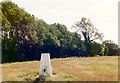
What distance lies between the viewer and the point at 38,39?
4512 cm

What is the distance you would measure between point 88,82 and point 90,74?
2.41 m

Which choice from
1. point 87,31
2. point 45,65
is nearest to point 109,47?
point 87,31

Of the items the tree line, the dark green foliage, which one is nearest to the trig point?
the tree line

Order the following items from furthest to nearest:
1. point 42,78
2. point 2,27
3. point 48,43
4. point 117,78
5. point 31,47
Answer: point 48,43
point 31,47
point 2,27
point 117,78
point 42,78

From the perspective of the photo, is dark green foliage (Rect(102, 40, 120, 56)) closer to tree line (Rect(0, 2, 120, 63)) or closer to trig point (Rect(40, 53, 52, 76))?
tree line (Rect(0, 2, 120, 63))

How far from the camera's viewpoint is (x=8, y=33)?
134 feet

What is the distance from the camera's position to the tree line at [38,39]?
131 feet

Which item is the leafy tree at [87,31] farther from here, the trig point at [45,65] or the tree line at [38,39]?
the trig point at [45,65]

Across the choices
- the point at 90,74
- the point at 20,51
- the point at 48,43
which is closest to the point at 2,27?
the point at 20,51

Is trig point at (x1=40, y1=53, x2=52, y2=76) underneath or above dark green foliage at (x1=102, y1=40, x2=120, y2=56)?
underneath

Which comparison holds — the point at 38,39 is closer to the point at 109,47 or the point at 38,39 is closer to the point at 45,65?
the point at 109,47

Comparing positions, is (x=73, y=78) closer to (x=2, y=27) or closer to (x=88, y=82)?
(x=88, y=82)

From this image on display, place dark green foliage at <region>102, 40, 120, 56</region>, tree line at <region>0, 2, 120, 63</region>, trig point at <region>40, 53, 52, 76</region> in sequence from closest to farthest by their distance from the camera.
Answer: trig point at <region>40, 53, 52, 76</region>
tree line at <region>0, 2, 120, 63</region>
dark green foliage at <region>102, 40, 120, 56</region>

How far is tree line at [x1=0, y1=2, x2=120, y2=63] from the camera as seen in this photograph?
3986 centimetres
